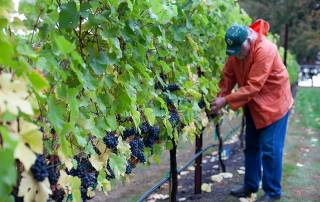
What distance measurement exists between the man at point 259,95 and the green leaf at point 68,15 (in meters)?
2.57

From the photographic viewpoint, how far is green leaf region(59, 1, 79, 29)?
2.02m

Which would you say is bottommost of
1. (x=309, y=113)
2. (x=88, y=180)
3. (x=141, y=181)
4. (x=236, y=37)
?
(x=141, y=181)

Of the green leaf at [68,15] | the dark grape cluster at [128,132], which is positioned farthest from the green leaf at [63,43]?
the dark grape cluster at [128,132]

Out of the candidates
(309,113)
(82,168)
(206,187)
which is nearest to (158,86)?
(82,168)

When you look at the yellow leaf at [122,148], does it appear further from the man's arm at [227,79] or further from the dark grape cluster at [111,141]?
the man's arm at [227,79]

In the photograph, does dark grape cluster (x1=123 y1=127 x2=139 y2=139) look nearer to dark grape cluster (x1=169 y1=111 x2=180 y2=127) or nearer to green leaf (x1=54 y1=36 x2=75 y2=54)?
dark grape cluster (x1=169 y1=111 x2=180 y2=127)

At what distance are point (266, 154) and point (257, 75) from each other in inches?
31.7

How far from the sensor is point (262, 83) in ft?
14.6

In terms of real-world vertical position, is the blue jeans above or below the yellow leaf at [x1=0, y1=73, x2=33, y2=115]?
below

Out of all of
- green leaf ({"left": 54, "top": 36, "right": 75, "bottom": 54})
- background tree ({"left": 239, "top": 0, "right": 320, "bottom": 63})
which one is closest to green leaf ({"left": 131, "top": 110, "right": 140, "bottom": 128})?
green leaf ({"left": 54, "top": 36, "right": 75, "bottom": 54})

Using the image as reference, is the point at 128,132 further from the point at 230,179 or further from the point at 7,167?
the point at 230,179

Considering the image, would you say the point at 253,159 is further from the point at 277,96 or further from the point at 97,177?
the point at 97,177

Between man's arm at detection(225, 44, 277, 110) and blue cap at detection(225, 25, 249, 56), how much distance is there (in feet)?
0.62

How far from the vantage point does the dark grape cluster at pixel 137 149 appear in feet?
9.40
